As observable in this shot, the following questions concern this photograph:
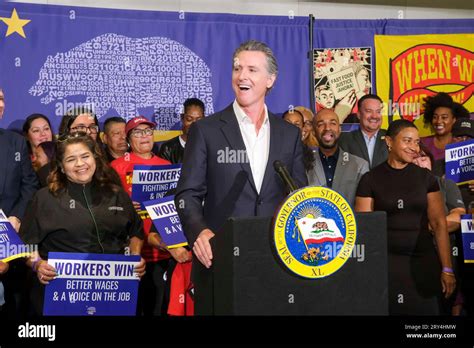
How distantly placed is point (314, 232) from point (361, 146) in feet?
14.1

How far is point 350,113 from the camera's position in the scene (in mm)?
8391

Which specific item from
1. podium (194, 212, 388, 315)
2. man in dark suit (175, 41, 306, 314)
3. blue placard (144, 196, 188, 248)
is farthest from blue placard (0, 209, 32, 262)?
podium (194, 212, 388, 315)

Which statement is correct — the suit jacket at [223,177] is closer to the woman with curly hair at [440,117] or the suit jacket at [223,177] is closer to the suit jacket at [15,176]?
the suit jacket at [15,176]

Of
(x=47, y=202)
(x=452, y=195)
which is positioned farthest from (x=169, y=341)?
(x=452, y=195)

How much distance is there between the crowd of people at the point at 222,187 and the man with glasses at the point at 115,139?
0.04 feet

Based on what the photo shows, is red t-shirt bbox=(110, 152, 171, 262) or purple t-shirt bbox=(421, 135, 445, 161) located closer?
red t-shirt bbox=(110, 152, 171, 262)

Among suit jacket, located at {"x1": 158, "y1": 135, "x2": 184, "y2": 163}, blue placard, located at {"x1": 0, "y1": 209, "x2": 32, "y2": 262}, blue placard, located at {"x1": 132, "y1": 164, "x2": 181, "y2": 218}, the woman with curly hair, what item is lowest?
blue placard, located at {"x1": 0, "y1": 209, "x2": 32, "y2": 262}

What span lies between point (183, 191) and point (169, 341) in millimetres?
580

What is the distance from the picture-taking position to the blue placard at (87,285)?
14.4 feet

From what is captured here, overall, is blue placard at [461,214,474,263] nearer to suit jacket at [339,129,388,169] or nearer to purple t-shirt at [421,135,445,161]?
suit jacket at [339,129,388,169]

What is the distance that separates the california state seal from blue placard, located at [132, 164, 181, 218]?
298 cm

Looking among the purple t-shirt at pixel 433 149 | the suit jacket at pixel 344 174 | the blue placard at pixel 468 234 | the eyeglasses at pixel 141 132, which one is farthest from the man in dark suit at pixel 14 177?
the purple t-shirt at pixel 433 149

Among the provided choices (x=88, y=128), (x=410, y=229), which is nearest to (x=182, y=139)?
(x=88, y=128)

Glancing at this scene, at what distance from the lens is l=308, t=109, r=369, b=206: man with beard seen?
575 cm
